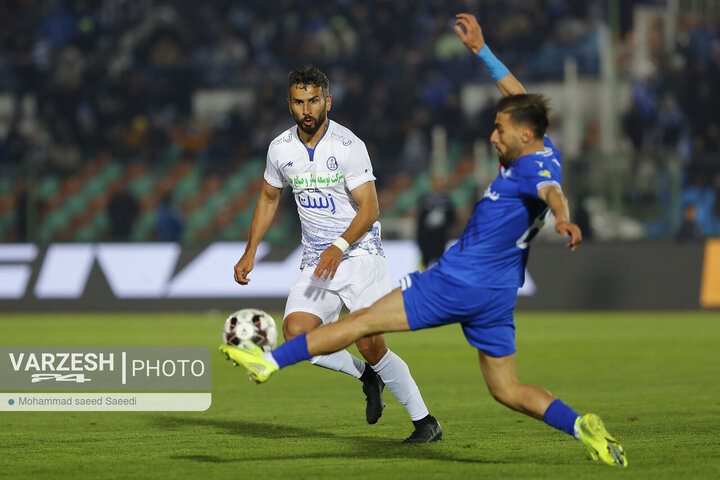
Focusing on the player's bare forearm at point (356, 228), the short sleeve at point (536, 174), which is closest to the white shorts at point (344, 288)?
the player's bare forearm at point (356, 228)

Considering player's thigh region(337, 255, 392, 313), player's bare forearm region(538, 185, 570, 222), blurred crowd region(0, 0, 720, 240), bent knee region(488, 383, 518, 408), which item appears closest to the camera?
player's bare forearm region(538, 185, 570, 222)

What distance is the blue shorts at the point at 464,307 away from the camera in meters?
6.34

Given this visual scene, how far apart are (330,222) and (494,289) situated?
1804mm

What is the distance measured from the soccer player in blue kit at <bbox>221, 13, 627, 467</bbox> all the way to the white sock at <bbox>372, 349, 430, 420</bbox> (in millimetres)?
1355

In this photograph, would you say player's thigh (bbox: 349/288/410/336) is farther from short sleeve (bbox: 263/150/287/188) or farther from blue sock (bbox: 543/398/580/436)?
short sleeve (bbox: 263/150/287/188)

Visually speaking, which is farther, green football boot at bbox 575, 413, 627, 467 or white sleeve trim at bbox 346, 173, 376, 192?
white sleeve trim at bbox 346, 173, 376, 192

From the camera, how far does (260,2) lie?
3028cm

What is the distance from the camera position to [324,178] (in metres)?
7.77

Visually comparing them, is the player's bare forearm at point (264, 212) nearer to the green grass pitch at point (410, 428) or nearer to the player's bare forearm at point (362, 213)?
the player's bare forearm at point (362, 213)

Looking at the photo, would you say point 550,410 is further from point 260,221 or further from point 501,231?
point 260,221

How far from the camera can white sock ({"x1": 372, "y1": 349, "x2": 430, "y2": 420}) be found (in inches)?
306

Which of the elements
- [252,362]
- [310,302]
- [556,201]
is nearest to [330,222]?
→ [310,302]

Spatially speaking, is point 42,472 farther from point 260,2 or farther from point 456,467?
point 260,2

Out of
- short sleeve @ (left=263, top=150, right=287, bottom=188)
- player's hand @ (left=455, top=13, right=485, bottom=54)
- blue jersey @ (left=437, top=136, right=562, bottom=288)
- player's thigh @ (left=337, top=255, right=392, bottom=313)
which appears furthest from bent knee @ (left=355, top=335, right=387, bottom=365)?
player's hand @ (left=455, top=13, right=485, bottom=54)
